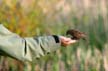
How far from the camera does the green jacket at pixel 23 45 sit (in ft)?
7.57

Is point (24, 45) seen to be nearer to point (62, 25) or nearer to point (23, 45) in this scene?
point (23, 45)

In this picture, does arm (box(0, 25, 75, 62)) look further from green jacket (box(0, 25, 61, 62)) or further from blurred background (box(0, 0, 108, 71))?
blurred background (box(0, 0, 108, 71))

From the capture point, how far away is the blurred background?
390cm

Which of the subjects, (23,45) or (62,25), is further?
(62,25)

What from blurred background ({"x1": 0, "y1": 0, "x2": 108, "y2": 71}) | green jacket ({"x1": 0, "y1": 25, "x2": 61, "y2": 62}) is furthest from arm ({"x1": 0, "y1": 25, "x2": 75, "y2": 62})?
blurred background ({"x1": 0, "y1": 0, "x2": 108, "y2": 71})

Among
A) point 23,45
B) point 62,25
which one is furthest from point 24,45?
point 62,25

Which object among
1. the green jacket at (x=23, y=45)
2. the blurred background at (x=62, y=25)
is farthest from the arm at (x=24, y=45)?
the blurred background at (x=62, y=25)

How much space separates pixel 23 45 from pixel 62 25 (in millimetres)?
1967

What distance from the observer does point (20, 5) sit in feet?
14.0

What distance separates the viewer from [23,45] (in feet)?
7.72

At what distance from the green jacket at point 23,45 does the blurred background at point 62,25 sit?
1405 mm

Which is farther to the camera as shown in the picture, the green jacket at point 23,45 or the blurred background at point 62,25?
the blurred background at point 62,25

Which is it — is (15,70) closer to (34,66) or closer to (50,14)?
(34,66)

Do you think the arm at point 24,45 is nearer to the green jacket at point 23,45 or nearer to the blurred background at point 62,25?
the green jacket at point 23,45
